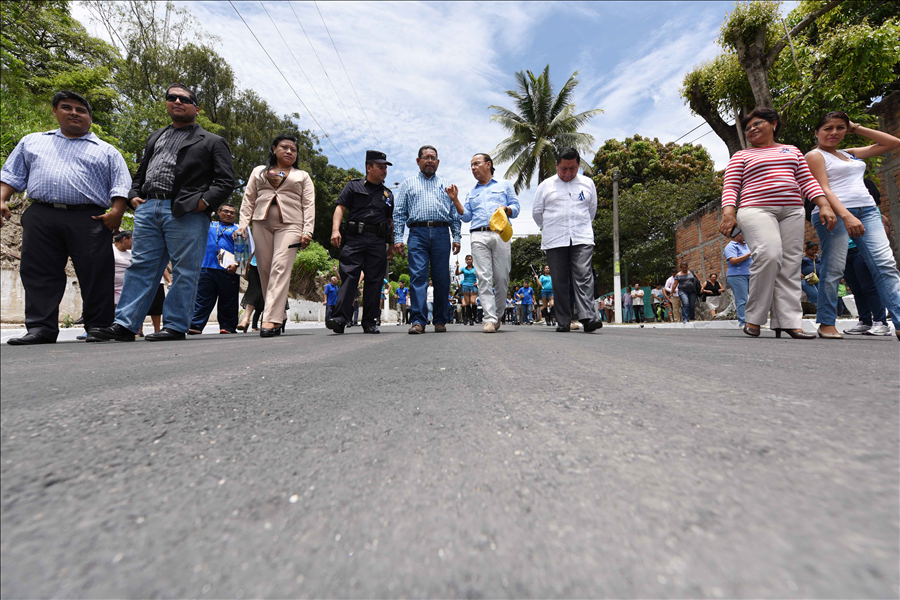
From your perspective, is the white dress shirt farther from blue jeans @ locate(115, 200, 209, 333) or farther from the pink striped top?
blue jeans @ locate(115, 200, 209, 333)

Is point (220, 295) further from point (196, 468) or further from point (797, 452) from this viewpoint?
point (797, 452)

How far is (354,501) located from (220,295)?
623 centimetres

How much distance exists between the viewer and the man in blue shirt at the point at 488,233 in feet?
17.4

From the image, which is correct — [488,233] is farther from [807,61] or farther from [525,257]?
[525,257]

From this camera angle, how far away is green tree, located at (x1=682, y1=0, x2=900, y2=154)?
8500 mm

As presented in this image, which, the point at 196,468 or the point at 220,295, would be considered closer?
the point at 196,468

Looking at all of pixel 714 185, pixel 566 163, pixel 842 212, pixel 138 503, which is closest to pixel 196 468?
pixel 138 503

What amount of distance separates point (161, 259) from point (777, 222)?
4876mm

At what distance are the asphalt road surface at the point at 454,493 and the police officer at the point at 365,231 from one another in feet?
12.8

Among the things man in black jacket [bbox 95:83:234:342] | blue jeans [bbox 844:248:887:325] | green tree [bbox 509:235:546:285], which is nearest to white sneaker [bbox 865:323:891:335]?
blue jeans [bbox 844:248:887:325]

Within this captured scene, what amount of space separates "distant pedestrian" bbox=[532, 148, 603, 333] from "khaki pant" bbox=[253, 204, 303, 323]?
2.73 m

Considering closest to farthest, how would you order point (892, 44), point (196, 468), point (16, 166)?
1. point (196, 468)
2. point (16, 166)
3. point (892, 44)

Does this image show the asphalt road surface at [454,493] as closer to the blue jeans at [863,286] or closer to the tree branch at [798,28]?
the blue jeans at [863,286]

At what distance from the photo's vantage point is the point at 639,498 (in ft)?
2.04
